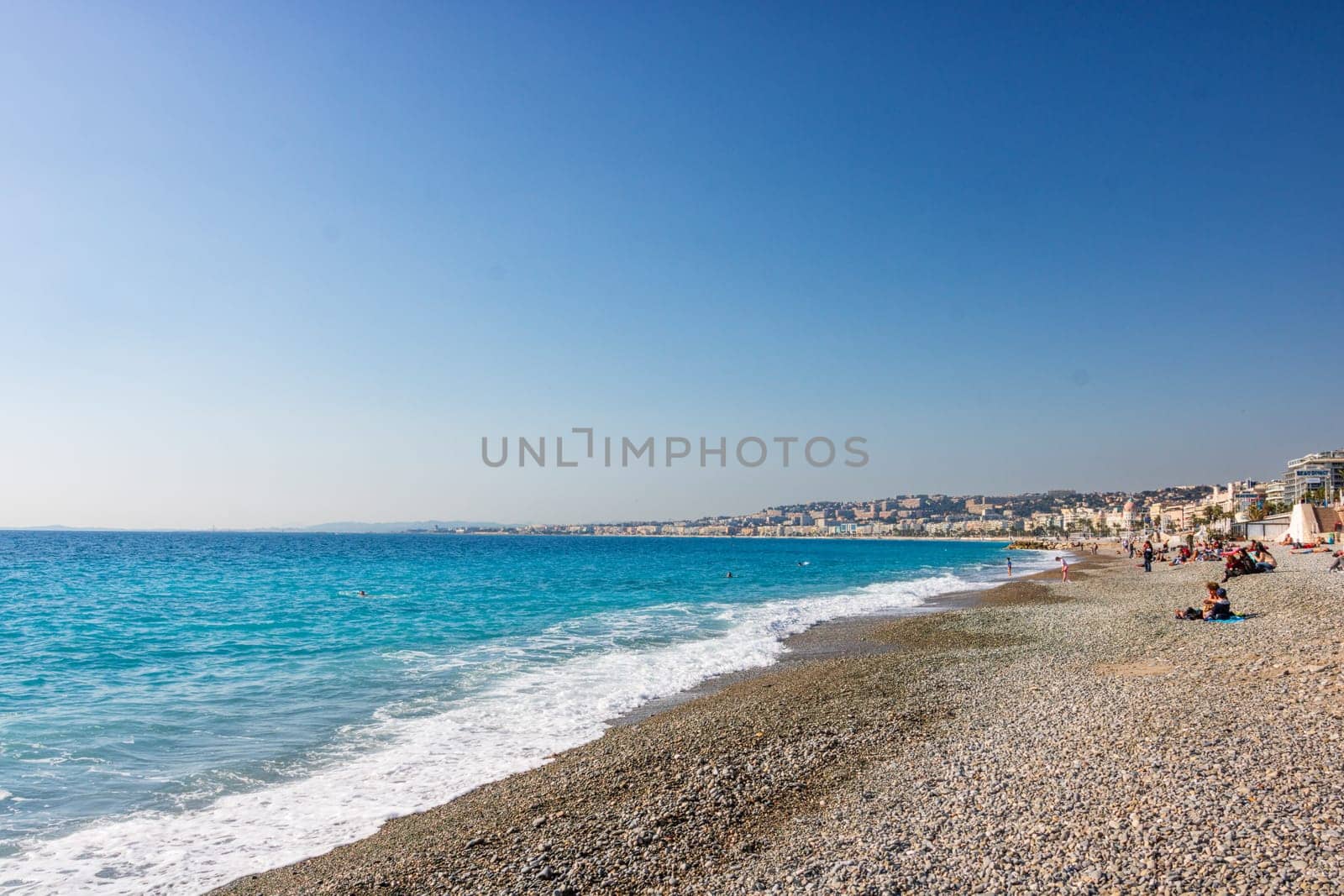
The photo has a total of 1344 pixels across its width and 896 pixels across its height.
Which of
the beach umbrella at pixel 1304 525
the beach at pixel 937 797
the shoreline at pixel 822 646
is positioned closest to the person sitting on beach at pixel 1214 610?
the beach at pixel 937 797

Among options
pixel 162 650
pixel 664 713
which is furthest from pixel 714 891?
pixel 162 650

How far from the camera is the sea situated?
27.3 feet

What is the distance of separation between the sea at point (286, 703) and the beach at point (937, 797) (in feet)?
4.35

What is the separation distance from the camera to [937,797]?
7324 mm

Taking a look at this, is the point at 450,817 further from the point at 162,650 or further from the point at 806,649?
the point at 162,650

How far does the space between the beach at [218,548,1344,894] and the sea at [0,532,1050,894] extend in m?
1.32

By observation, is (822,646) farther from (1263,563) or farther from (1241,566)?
(1263,563)

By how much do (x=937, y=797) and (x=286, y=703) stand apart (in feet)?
41.9

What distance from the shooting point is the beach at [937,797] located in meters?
5.79

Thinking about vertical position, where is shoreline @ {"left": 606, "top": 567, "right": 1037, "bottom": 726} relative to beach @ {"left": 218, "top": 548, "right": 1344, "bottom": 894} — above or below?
below

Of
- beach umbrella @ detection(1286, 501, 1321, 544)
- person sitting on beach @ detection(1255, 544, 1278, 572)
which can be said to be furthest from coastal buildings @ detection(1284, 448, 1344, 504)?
person sitting on beach @ detection(1255, 544, 1278, 572)

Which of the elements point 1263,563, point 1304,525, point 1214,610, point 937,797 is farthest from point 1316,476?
point 937,797

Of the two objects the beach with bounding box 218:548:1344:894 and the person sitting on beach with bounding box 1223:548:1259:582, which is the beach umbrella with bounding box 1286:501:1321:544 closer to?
the person sitting on beach with bounding box 1223:548:1259:582

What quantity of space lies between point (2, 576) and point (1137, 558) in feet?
289
